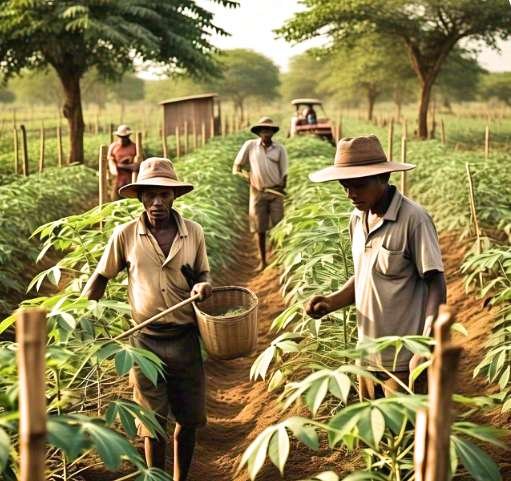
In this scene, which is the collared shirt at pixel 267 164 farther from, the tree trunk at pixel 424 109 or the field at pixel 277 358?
the tree trunk at pixel 424 109

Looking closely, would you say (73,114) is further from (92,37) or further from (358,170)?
(358,170)

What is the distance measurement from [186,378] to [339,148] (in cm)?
130

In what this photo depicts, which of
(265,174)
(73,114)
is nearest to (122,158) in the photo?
(265,174)

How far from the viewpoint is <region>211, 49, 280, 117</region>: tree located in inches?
2250

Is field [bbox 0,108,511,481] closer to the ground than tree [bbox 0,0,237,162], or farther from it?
closer to the ground

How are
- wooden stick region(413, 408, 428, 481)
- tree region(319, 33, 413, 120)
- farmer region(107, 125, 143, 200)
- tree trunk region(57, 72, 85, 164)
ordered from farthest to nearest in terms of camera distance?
tree region(319, 33, 413, 120) → tree trunk region(57, 72, 85, 164) → farmer region(107, 125, 143, 200) → wooden stick region(413, 408, 428, 481)

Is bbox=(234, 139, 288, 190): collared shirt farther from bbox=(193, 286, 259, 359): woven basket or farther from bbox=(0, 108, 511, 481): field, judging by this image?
bbox=(193, 286, 259, 359): woven basket

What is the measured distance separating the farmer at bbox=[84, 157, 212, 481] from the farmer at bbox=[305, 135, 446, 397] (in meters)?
0.68

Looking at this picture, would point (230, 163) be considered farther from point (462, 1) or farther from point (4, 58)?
point (462, 1)

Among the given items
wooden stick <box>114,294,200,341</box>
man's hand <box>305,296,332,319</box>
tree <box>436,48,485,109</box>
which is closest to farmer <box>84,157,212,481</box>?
wooden stick <box>114,294,200,341</box>

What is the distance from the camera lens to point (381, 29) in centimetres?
2172

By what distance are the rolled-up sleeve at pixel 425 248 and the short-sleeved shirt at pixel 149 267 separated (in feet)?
3.53

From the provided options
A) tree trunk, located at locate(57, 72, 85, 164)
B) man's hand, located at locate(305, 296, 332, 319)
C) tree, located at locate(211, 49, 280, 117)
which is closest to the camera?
man's hand, located at locate(305, 296, 332, 319)

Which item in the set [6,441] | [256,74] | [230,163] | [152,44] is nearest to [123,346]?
[6,441]
